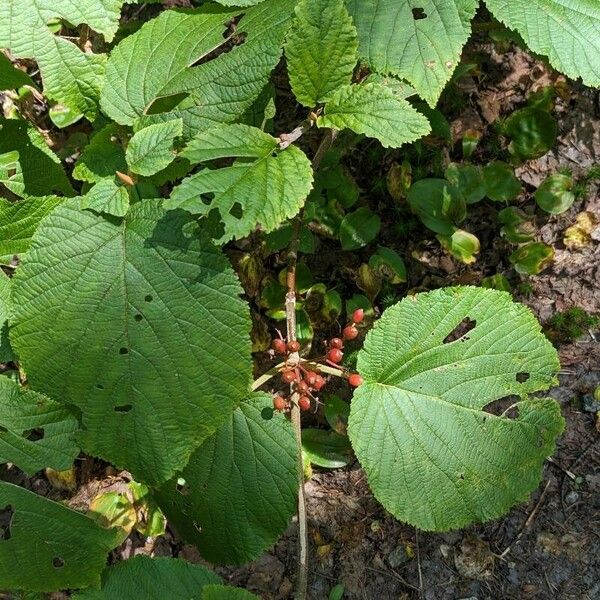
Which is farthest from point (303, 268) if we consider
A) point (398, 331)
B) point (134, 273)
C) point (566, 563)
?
point (566, 563)

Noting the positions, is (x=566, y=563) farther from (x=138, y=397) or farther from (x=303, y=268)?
(x=138, y=397)

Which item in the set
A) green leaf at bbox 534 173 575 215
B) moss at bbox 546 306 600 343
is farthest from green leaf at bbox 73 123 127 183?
moss at bbox 546 306 600 343

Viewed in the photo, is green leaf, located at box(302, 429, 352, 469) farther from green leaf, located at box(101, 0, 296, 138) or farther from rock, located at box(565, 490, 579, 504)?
green leaf, located at box(101, 0, 296, 138)

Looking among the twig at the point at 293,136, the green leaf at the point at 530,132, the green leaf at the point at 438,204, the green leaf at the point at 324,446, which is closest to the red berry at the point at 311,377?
the twig at the point at 293,136

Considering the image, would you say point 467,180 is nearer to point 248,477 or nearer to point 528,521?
point 528,521

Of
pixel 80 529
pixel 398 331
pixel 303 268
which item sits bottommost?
pixel 80 529

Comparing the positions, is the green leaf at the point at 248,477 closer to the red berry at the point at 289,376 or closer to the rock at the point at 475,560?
the red berry at the point at 289,376

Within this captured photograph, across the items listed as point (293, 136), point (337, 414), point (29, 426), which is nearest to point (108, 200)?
point (293, 136)
